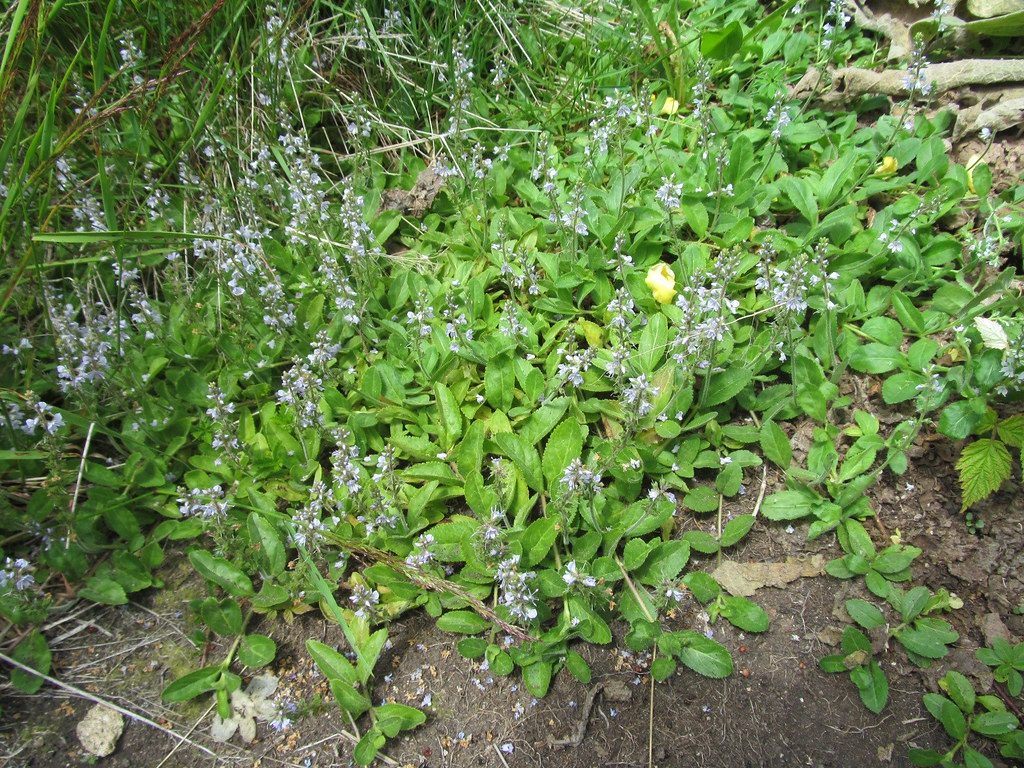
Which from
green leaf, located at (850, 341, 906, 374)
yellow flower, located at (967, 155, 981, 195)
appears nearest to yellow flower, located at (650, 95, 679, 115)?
yellow flower, located at (967, 155, 981, 195)

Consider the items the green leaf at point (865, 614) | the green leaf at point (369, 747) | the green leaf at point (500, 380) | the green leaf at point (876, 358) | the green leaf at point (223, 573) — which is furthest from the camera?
the green leaf at point (500, 380)

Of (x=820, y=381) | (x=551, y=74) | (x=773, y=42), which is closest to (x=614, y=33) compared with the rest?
(x=551, y=74)

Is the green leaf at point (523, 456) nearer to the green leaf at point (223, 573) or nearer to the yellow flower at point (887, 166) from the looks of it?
the green leaf at point (223, 573)

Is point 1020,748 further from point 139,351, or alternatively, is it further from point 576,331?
point 139,351

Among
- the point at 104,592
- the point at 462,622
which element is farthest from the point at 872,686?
the point at 104,592

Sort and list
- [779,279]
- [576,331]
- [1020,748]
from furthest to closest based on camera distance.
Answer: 1. [576,331]
2. [779,279]
3. [1020,748]

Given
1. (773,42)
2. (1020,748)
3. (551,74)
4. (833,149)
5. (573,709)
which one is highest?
(551,74)

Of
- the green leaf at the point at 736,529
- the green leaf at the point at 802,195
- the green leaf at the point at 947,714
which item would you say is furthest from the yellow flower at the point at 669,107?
A: the green leaf at the point at 947,714
